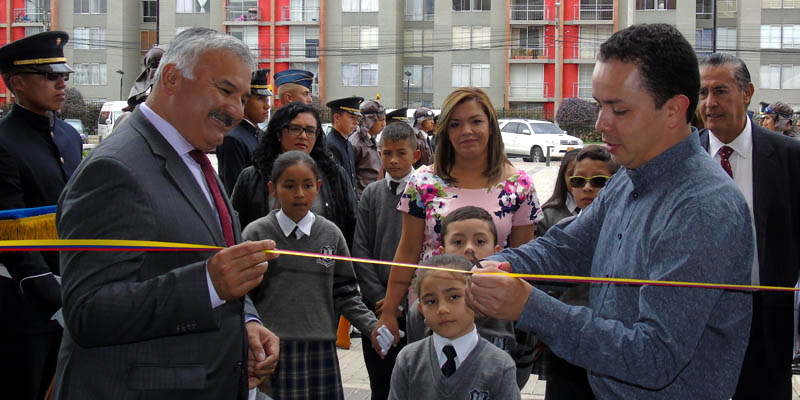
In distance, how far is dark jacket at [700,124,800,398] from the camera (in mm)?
3916

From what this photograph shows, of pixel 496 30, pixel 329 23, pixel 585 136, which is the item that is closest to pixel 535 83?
pixel 496 30

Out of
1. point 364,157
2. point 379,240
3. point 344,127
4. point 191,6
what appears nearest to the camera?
point 379,240

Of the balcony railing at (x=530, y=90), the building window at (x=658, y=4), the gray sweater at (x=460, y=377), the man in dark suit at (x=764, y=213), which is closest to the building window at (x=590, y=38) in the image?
the building window at (x=658, y=4)

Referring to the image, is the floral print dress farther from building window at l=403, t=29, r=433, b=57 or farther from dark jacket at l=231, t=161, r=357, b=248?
building window at l=403, t=29, r=433, b=57

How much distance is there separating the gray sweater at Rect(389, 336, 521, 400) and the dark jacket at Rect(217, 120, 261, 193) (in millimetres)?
2741

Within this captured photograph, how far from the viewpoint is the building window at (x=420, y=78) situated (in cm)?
5347

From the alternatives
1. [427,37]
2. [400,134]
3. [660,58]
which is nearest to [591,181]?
[400,134]

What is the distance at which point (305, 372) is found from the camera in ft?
14.5

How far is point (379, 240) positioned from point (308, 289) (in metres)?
0.83

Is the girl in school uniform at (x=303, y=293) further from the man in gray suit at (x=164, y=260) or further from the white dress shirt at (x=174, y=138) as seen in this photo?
the white dress shirt at (x=174, y=138)

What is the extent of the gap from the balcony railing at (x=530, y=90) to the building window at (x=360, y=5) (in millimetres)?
10429

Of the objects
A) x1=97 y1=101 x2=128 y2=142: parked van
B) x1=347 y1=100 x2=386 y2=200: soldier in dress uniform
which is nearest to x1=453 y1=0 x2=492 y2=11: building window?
x1=97 y1=101 x2=128 y2=142: parked van

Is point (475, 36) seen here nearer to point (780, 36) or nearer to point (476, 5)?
point (476, 5)

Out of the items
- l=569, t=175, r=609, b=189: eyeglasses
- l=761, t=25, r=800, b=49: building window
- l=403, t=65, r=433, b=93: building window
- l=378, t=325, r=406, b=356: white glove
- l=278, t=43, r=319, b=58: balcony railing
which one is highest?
l=761, t=25, r=800, b=49: building window
